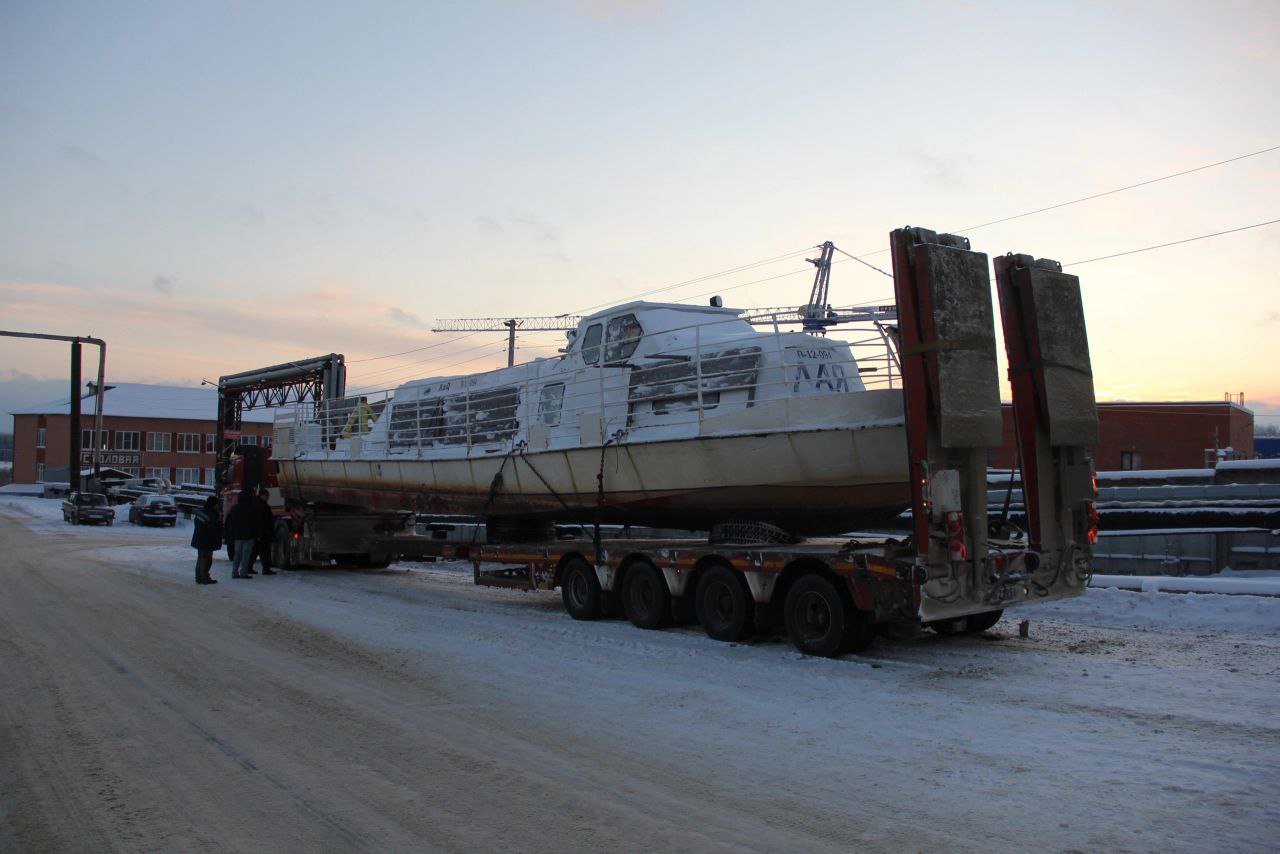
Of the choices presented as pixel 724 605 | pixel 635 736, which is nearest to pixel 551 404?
pixel 724 605

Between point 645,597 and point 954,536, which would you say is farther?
point 645,597

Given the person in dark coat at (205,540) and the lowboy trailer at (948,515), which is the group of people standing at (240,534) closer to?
the person in dark coat at (205,540)

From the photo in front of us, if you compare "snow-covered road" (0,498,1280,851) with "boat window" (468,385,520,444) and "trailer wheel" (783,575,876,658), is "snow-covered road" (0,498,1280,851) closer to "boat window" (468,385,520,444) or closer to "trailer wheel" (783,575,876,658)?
"trailer wheel" (783,575,876,658)

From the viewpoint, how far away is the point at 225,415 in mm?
25375

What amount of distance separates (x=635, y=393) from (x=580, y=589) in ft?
8.54

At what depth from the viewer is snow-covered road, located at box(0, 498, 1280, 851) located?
4801 mm

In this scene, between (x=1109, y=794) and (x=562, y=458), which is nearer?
(x=1109, y=794)

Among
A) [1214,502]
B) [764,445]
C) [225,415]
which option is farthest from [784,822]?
[225,415]

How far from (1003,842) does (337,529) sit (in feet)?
52.7

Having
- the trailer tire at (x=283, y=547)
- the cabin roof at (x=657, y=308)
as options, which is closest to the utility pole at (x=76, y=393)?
the trailer tire at (x=283, y=547)

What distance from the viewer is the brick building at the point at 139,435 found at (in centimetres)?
7794

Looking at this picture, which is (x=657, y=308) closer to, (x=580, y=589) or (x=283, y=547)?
(x=580, y=589)

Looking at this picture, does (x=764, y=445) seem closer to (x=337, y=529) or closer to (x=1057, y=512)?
(x=1057, y=512)

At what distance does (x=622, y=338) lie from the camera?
12.3m
